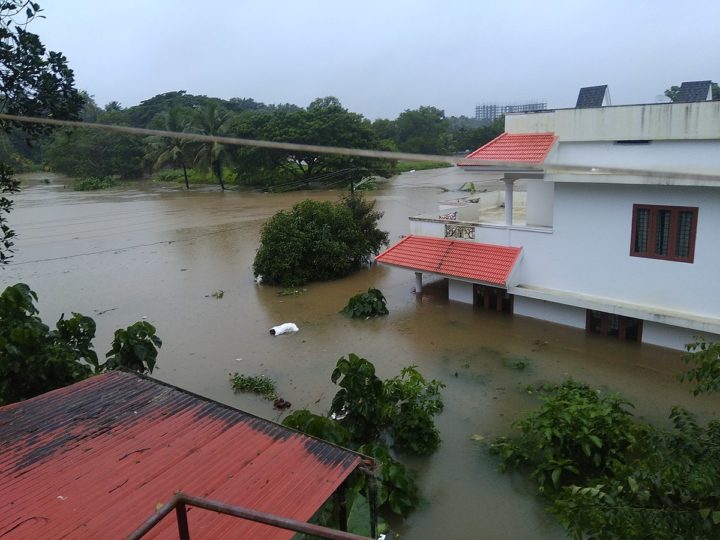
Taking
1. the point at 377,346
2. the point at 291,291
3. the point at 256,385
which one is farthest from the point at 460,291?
the point at 256,385

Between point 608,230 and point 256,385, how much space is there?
723 centimetres

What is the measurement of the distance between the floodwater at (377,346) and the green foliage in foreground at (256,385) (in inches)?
6.5

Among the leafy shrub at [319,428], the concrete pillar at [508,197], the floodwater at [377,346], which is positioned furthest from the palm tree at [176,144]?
the leafy shrub at [319,428]

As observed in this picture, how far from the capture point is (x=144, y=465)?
14.2ft

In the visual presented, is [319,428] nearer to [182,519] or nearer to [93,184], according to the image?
[182,519]

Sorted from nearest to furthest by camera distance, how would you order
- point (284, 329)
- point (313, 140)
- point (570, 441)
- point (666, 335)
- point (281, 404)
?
point (570, 441)
point (281, 404)
point (666, 335)
point (284, 329)
point (313, 140)

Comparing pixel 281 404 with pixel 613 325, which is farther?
pixel 613 325

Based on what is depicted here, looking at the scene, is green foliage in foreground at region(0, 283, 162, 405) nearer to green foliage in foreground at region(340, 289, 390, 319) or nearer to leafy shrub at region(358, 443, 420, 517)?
leafy shrub at region(358, 443, 420, 517)

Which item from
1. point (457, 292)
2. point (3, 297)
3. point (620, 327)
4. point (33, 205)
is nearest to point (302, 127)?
point (33, 205)

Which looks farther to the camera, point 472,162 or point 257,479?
point 257,479

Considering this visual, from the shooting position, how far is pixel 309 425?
6152 mm

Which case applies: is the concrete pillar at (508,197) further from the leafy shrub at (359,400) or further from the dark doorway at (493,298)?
the leafy shrub at (359,400)

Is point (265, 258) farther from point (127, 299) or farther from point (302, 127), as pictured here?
point (302, 127)

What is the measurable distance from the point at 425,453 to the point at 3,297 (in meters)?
5.65
